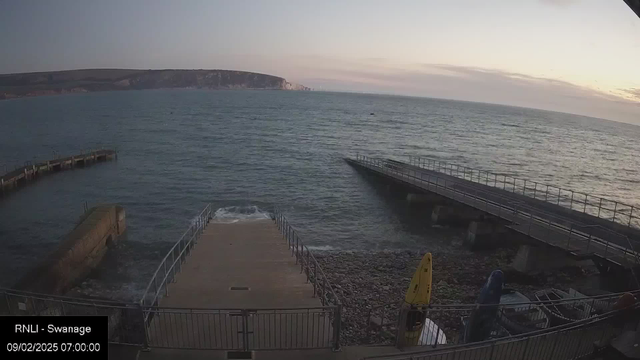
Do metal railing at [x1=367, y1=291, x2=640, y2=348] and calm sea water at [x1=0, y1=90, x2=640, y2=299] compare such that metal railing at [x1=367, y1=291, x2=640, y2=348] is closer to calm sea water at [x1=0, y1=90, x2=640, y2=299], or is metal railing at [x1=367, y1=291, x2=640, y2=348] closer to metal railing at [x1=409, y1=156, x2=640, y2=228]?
calm sea water at [x1=0, y1=90, x2=640, y2=299]

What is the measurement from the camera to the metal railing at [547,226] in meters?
16.5

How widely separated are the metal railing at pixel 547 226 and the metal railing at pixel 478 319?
606 centimetres

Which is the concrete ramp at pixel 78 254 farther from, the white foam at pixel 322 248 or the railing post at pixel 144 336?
the white foam at pixel 322 248

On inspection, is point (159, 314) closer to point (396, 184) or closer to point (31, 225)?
point (31, 225)

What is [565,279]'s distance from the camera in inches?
723

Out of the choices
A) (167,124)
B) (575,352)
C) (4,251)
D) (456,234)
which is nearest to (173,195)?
(4,251)

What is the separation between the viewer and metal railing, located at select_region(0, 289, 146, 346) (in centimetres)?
768

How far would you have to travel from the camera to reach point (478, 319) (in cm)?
905

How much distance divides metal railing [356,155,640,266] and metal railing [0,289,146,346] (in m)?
16.5

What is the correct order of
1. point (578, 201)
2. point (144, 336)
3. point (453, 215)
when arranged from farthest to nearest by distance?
point (578, 201), point (453, 215), point (144, 336)

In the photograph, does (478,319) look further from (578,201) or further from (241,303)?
(578,201)

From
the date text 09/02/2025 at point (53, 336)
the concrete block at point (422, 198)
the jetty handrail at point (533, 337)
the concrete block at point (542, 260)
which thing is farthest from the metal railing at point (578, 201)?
the date text 09/02/2025 at point (53, 336)

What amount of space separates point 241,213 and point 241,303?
2069cm

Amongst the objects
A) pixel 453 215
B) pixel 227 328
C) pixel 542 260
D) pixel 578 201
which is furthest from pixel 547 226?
pixel 227 328
